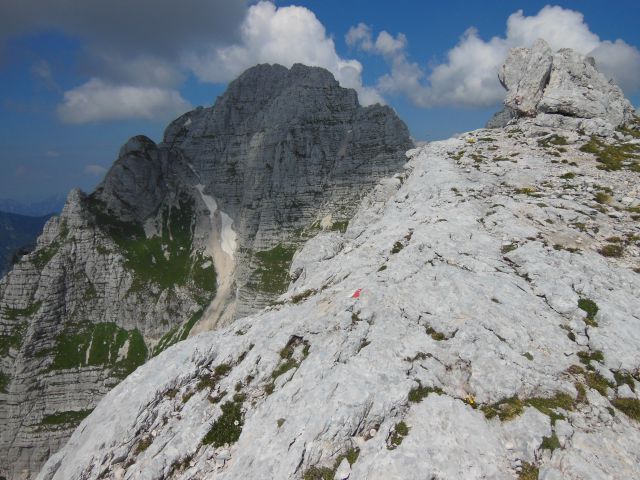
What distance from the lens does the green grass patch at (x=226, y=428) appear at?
14234 millimetres

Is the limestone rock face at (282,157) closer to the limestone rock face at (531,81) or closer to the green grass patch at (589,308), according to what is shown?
the limestone rock face at (531,81)

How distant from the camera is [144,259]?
151125 mm

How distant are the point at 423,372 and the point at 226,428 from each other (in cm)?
760

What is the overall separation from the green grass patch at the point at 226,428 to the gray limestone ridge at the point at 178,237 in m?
110

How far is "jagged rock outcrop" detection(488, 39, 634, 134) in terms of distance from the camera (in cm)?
4203

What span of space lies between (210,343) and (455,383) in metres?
11.7

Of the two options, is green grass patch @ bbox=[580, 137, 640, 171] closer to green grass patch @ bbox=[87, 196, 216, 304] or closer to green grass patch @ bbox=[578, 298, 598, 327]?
green grass patch @ bbox=[578, 298, 598, 327]

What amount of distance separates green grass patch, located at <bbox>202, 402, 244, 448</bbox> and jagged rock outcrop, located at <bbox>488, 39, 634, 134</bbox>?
43.0m

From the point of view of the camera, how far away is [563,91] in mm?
44000

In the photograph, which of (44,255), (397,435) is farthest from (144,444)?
(44,255)

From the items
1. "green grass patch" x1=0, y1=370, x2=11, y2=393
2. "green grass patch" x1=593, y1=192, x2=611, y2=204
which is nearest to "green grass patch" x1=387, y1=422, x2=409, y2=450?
"green grass patch" x1=593, y1=192, x2=611, y2=204

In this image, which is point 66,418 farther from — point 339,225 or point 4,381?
point 339,225

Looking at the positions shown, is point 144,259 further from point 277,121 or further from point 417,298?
point 417,298

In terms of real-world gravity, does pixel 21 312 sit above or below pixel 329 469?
below
